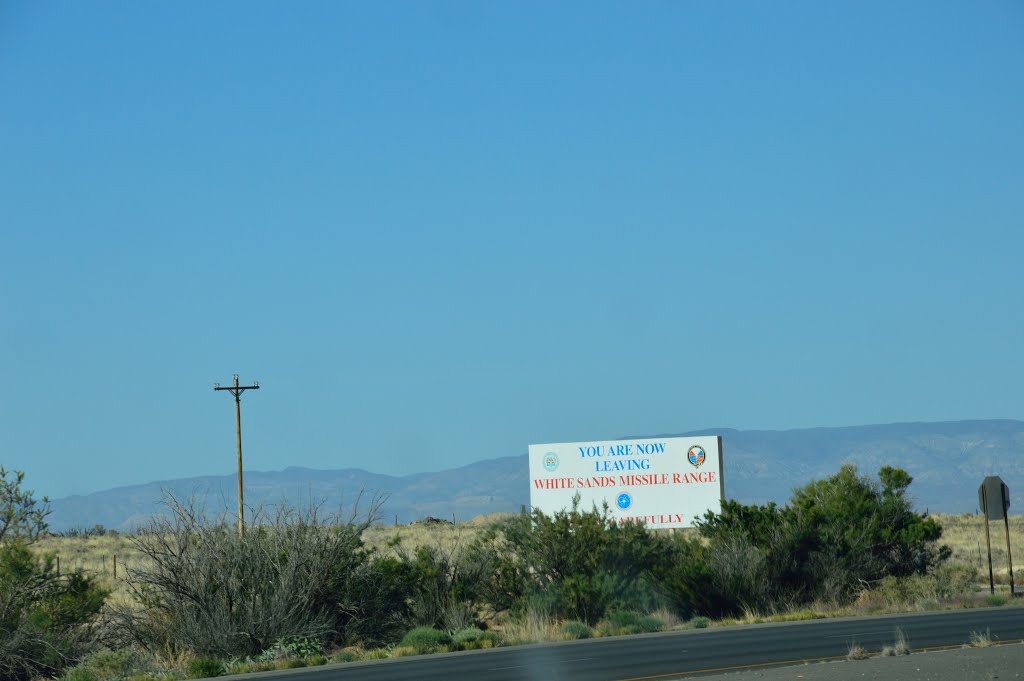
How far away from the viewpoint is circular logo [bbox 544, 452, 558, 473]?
50.6 metres

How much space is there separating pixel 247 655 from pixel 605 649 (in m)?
8.11

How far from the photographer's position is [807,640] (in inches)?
1070

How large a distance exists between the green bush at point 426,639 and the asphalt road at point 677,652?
1040 mm

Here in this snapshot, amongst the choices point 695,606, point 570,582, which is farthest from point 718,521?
point 570,582

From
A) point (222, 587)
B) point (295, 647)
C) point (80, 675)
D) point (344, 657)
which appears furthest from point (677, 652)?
point (80, 675)

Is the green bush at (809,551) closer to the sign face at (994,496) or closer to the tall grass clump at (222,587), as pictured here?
the sign face at (994,496)

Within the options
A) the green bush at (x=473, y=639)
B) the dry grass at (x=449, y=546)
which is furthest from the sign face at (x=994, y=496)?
→ the green bush at (x=473, y=639)

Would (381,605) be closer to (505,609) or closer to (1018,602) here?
(505,609)

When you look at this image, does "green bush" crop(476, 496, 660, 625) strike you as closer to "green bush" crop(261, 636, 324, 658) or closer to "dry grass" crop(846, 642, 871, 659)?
"green bush" crop(261, 636, 324, 658)

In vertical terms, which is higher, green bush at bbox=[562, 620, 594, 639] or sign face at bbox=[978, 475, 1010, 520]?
sign face at bbox=[978, 475, 1010, 520]

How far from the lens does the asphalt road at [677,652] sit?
22875mm

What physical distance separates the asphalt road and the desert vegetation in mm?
2365

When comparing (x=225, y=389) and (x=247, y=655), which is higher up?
(x=225, y=389)

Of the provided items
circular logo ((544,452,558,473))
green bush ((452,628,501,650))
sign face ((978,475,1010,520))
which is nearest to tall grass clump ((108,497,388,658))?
green bush ((452,628,501,650))
